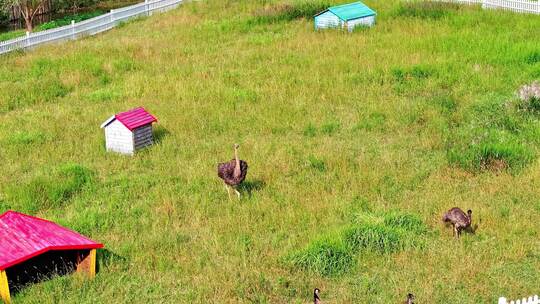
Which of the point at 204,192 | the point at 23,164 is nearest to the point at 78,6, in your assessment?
the point at 23,164

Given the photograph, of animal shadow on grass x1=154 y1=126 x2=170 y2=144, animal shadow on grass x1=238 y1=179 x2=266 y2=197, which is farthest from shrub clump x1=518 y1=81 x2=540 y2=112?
animal shadow on grass x1=154 y1=126 x2=170 y2=144

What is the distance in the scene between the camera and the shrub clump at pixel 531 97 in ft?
53.7

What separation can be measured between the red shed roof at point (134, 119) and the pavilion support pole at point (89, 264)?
17.5 ft

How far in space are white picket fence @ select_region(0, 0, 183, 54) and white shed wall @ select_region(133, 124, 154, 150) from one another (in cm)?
1301

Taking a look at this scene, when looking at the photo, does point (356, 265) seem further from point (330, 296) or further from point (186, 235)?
point (186, 235)

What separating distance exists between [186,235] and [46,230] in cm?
229

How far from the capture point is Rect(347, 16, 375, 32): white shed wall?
83.9ft

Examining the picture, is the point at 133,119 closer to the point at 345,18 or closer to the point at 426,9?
the point at 345,18

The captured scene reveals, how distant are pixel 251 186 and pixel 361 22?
14.2 m

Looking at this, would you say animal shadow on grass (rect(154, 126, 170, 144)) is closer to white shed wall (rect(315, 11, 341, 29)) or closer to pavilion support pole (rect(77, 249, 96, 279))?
pavilion support pole (rect(77, 249, 96, 279))

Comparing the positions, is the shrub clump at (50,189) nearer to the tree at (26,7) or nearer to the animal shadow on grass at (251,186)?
the animal shadow on grass at (251,186)

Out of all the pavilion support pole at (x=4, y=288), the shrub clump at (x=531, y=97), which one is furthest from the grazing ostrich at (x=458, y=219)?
the pavilion support pole at (x=4, y=288)

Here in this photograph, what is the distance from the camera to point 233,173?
12.6 meters

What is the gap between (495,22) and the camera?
961 inches
